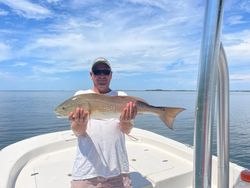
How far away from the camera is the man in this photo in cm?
236

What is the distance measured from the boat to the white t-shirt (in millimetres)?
567

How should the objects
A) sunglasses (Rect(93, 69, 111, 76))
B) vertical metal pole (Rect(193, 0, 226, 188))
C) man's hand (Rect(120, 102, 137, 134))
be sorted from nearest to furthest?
→ 1. vertical metal pole (Rect(193, 0, 226, 188))
2. man's hand (Rect(120, 102, 137, 134))
3. sunglasses (Rect(93, 69, 111, 76))

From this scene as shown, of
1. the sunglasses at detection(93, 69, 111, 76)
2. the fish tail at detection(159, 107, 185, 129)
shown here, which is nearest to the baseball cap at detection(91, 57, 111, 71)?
the sunglasses at detection(93, 69, 111, 76)

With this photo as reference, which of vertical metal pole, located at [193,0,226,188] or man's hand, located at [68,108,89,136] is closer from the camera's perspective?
vertical metal pole, located at [193,0,226,188]

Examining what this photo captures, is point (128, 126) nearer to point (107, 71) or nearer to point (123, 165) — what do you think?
point (123, 165)

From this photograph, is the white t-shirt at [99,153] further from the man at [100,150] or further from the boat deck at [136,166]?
the boat deck at [136,166]

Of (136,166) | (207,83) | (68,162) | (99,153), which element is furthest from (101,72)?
(207,83)

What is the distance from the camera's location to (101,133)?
7.86 ft

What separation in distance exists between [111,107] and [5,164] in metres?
1.66

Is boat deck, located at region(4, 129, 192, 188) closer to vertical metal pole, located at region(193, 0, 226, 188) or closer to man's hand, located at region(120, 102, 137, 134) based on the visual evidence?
man's hand, located at region(120, 102, 137, 134)

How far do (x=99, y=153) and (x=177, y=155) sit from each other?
5.79ft

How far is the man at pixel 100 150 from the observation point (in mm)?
2363

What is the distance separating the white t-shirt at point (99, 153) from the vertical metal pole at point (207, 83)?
1588mm

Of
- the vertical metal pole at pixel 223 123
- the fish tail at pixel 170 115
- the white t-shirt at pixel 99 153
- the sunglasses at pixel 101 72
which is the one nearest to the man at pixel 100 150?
the white t-shirt at pixel 99 153
